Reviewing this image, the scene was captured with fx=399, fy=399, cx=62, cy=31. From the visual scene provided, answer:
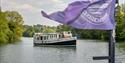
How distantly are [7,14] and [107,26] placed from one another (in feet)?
182

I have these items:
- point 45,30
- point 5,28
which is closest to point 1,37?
point 5,28

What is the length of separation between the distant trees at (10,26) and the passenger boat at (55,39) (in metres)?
4.43

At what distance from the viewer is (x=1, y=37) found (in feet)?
174

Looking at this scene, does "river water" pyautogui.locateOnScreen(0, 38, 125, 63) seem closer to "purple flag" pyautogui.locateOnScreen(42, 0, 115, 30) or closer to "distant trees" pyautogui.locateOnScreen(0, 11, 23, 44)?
"distant trees" pyautogui.locateOnScreen(0, 11, 23, 44)

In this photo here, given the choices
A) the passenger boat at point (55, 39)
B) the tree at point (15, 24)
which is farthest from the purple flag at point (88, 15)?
the tree at point (15, 24)

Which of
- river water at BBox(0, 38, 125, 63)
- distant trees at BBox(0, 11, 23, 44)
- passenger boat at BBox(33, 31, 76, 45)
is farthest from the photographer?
distant trees at BBox(0, 11, 23, 44)

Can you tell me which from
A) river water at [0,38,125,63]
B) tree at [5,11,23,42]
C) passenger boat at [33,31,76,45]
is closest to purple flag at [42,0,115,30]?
river water at [0,38,125,63]

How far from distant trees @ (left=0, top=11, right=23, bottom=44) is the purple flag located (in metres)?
48.8

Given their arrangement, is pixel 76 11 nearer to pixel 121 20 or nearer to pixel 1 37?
pixel 1 37

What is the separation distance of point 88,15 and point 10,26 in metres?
53.4

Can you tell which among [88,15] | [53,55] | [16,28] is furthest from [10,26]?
[88,15]

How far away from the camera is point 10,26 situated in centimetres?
5753

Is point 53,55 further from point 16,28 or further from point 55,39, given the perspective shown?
point 16,28

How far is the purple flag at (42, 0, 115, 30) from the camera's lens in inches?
184
